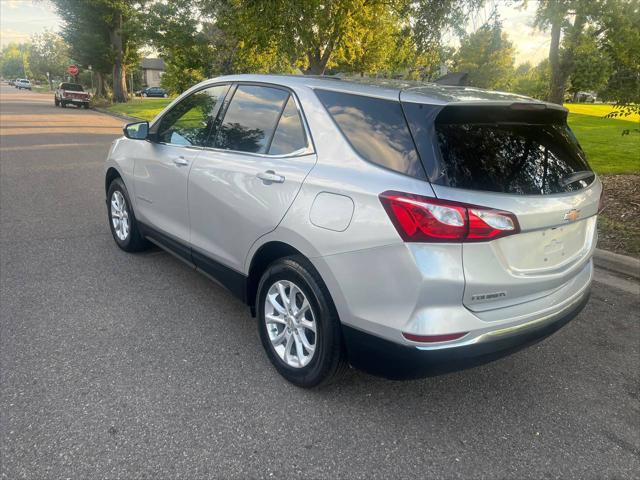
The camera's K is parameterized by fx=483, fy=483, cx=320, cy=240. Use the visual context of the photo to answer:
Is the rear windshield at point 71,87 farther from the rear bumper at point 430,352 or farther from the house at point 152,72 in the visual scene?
the house at point 152,72

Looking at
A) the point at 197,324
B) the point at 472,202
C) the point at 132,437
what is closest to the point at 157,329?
the point at 197,324

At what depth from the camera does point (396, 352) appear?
90.0 inches

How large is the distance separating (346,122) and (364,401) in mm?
1585

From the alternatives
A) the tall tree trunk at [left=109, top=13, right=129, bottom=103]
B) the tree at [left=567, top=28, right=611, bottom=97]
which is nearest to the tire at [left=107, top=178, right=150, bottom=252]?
the tree at [left=567, top=28, right=611, bottom=97]

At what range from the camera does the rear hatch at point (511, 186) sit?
2.20 metres

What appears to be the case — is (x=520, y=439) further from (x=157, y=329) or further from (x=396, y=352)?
(x=157, y=329)

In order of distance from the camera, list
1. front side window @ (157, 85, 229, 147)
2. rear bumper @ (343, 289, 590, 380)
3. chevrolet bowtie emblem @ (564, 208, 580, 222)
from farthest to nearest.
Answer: front side window @ (157, 85, 229, 147)
chevrolet bowtie emblem @ (564, 208, 580, 222)
rear bumper @ (343, 289, 590, 380)

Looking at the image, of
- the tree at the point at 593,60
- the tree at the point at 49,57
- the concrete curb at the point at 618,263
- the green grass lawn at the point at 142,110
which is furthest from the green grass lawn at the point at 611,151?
the tree at the point at 49,57

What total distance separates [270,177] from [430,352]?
1338mm

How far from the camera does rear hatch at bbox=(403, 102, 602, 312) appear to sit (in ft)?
7.22

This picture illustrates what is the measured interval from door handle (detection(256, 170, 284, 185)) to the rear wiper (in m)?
1.52

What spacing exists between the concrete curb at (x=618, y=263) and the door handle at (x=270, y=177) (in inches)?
158

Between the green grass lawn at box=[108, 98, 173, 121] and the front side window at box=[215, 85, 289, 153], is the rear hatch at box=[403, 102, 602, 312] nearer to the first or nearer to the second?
the front side window at box=[215, 85, 289, 153]

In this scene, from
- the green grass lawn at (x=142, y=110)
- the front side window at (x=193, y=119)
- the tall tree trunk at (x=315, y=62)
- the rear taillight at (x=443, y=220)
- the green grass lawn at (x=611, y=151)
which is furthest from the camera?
the green grass lawn at (x=142, y=110)
